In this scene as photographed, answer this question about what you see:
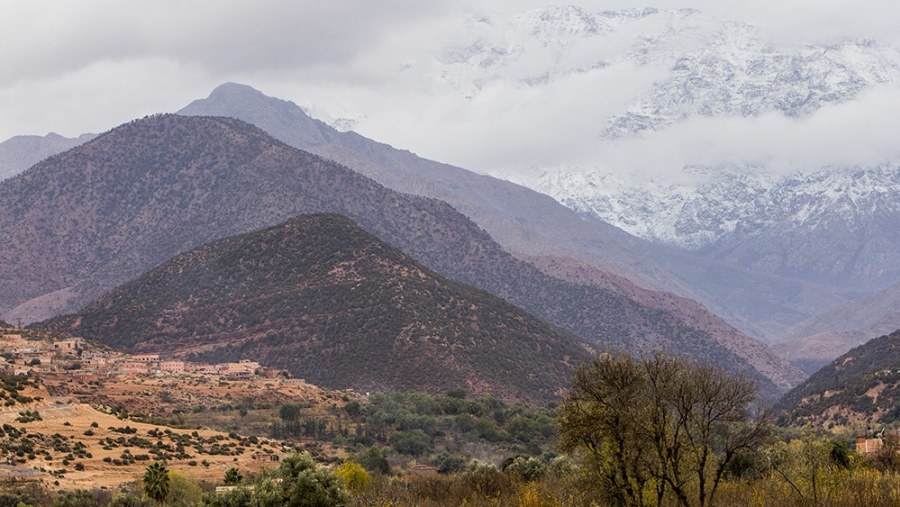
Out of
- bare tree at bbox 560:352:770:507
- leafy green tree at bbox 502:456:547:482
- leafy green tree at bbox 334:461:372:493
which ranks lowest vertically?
leafy green tree at bbox 502:456:547:482

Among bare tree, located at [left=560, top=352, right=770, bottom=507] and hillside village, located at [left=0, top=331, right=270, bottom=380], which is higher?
hillside village, located at [left=0, top=331, right=270, bottom=380]

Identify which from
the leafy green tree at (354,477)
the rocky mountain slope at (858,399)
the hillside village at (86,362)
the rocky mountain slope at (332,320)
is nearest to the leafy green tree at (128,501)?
the leafy green tree at (354,477)

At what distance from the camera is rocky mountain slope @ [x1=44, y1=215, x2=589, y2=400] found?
129 m

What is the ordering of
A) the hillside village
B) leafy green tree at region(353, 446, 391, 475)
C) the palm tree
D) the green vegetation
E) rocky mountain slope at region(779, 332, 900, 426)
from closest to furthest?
the green vegetation < the palm tree < leafy green tree at region(353, 446, 391, 475) < the hillside village < rocky mountain slope at region(779, 332, 900, 426)

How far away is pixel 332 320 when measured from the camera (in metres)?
135

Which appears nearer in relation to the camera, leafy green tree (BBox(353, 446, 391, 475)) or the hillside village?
leafy green tree (BBox(353, 446, 391, 475))

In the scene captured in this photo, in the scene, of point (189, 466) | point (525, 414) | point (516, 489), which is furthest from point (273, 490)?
point (525, 414)

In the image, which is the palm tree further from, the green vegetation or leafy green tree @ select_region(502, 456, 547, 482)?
leafy green tree @ select_region(502, 456, 547, 482)

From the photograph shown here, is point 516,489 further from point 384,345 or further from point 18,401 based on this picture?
point 384,345

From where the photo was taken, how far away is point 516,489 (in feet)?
163

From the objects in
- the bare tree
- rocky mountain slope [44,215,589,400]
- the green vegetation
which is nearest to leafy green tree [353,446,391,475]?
the green vegetation

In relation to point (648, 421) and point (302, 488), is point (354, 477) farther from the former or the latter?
point (648, 421)

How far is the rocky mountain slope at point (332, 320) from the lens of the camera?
422 ft

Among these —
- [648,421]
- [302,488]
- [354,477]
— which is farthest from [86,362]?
[648,421]
